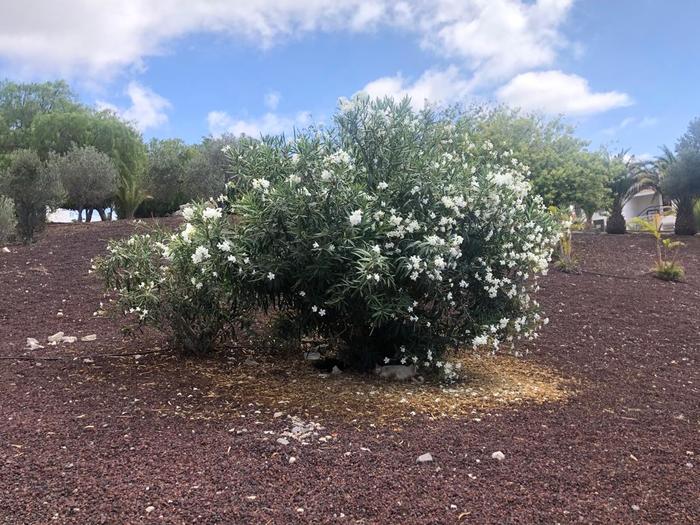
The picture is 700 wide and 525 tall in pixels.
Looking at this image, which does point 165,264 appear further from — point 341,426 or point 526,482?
point 526,482

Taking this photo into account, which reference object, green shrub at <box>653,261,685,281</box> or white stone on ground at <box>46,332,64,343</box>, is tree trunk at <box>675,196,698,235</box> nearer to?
green shrub at <box>653,261,685,281</box>

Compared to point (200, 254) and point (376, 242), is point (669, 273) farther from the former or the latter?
point (200, 254)

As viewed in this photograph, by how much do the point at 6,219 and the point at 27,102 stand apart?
26.8m

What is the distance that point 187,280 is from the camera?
5.40m

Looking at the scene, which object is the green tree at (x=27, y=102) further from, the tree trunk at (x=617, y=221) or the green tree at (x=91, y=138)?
the tree trunk at (x=617, y=221)

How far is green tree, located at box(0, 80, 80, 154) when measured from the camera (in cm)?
3356

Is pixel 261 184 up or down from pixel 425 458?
up

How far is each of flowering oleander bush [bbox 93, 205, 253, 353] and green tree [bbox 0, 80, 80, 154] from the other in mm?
31232

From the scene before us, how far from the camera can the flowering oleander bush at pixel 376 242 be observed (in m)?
4.57

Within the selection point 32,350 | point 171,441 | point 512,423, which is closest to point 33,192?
point 32,350

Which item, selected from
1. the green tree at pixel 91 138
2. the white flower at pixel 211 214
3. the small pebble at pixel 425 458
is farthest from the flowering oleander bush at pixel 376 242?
the green tree at pixel 91 138

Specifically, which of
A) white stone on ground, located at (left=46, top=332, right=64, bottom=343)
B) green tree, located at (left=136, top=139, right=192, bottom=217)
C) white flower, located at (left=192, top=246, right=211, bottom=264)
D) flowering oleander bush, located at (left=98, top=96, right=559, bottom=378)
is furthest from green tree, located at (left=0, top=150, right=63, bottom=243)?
green tree, located at (left=136, top=139, right=192, bottom=217)

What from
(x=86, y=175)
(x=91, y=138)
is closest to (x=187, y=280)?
(x=86, y=175)

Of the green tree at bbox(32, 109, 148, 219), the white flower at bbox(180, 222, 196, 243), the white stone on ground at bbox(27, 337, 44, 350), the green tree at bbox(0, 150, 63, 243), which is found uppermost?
the green tree at bbox(32, 109, 148, 219)
